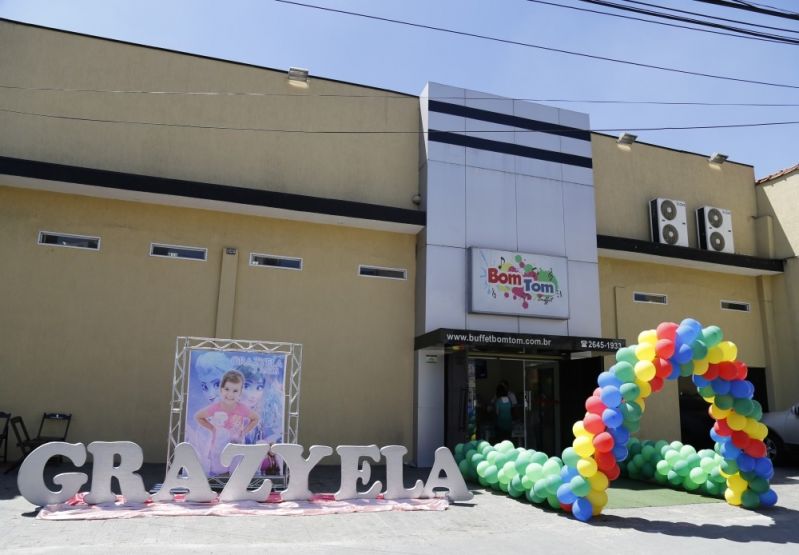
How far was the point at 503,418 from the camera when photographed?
14844 millimetres

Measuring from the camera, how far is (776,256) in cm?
1800

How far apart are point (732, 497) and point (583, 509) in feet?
9.86

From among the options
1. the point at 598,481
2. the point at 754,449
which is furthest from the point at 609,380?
the point at 754,449

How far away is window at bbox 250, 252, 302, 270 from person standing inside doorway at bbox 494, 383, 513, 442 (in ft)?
18.7

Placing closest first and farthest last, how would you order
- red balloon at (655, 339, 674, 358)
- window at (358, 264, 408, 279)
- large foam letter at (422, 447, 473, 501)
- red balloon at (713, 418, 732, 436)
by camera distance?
1. red balloon at (655, 339, 674, 358)
2. red balloon at (713, 418, 732, 436)
3. large foam letter at (422, 447, 473, 501)
4. window at (358, 264, 408, 279)

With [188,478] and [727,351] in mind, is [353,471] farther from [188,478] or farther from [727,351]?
[727,351]

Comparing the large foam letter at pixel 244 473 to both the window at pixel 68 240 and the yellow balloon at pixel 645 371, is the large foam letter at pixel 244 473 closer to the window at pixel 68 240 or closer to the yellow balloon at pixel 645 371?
the yellow balloon at pixel 645 371

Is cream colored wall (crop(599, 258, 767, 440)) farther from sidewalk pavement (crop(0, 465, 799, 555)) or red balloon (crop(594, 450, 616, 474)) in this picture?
red balloon (crop(594, 450, 616, 474))

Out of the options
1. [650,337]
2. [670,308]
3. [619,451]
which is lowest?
[619,451]

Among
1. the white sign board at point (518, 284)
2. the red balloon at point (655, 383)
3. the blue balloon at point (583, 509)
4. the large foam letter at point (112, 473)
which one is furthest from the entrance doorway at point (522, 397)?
the large foam letter at point (112, 473)

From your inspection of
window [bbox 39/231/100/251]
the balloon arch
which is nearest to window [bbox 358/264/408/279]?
the balloon arch

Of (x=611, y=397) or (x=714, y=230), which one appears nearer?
(x=611, y=397)

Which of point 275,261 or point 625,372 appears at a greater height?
point 275,261

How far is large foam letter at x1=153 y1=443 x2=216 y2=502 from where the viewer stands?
334 inches
